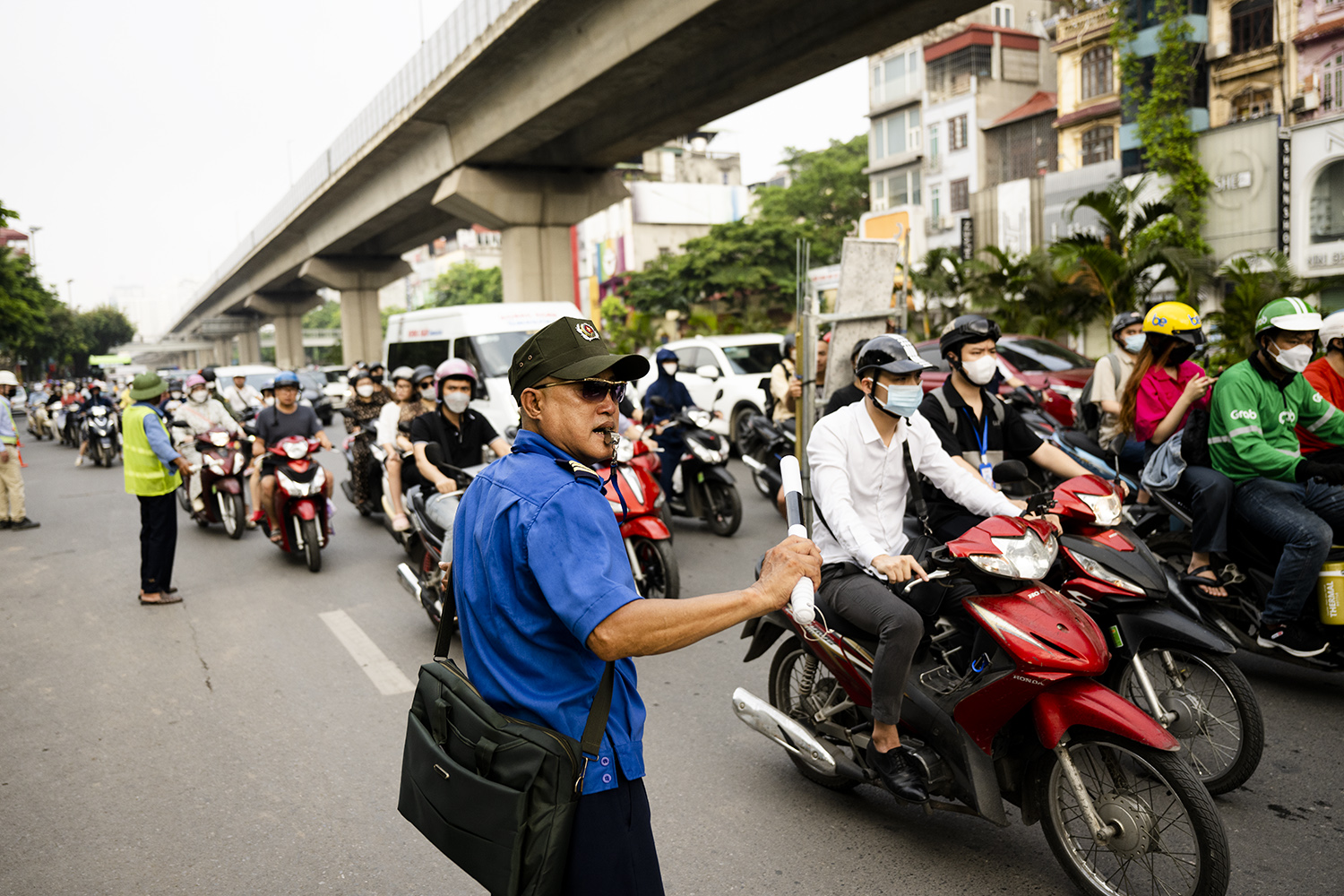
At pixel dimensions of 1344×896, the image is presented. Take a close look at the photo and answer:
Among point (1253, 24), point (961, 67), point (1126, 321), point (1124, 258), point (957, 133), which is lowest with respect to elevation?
point (1126, 321)

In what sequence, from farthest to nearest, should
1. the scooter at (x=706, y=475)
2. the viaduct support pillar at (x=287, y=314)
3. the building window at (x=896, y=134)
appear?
the viaduct support pillar at (x=287, y=314)
the building window at (x=896, y=134)
the scooter at (x=706, y=475)

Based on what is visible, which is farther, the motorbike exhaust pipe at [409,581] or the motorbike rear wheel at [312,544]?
the motorbike rear wheel at [312,544]

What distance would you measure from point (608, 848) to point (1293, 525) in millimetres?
3715

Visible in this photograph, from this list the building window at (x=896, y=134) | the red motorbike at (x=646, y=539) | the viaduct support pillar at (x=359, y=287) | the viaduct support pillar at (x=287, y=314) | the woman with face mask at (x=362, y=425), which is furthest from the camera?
the viaduct support pillar at (x=287, y=314)

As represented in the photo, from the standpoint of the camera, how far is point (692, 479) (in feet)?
30.8

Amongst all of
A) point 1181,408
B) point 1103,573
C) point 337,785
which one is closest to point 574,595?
point 1103,573

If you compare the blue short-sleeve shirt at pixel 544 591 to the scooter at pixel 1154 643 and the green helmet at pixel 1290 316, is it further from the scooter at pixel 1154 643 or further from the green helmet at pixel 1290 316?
the green helmet at pixel 1290 316

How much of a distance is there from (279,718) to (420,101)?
18.1 meters

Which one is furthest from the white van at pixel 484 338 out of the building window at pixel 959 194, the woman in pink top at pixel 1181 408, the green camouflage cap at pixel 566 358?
the building window at pixel 959 194

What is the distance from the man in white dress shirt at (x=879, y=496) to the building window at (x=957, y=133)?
123 ft

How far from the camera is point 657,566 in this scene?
21.4 ft

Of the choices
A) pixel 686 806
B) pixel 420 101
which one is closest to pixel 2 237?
pixel 420 101

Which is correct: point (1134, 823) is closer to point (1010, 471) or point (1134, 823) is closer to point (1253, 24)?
point (1010, 471)

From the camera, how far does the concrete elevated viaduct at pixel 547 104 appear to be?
13.6 meters
